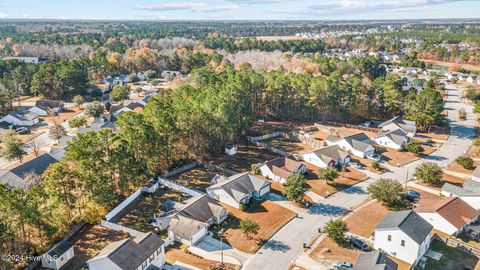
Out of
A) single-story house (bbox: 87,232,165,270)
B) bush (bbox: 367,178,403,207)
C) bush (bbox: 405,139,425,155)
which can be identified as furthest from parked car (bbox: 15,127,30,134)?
bush (bbox: 405,139,425,155)

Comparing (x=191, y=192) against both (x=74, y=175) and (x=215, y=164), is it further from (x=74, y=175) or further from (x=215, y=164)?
(x=74, y=175)

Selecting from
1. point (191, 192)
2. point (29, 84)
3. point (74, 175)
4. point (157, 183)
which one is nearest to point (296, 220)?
point (191, 192)

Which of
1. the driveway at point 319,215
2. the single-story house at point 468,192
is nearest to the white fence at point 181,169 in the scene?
the driveway at point 319,215

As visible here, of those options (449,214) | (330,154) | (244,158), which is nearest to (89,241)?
(244,158)

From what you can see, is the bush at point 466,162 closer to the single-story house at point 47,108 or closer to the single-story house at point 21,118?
the single-story house at point 21,118

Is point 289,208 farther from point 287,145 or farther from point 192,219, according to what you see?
point 287,145

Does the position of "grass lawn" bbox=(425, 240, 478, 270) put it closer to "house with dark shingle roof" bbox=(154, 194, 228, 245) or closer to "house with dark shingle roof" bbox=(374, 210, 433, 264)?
"house with dark shingle roof" bbox=(374, 210, 433, 264)
